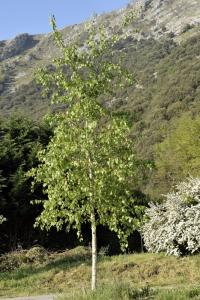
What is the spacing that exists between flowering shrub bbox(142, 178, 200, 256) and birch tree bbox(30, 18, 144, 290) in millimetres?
5764

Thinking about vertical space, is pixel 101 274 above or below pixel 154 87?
below

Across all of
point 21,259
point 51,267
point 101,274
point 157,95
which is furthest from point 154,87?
point 101,274

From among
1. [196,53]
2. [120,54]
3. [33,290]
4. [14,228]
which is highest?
[196,53]

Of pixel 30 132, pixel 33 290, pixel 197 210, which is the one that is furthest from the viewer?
pixel 30 132

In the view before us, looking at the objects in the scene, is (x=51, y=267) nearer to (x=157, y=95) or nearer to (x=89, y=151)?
(x=89, y=151)

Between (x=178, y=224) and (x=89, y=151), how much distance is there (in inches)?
314

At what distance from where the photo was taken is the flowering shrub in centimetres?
2025

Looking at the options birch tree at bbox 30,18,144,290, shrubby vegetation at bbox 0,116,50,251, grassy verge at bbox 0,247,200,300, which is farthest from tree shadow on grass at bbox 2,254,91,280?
birch tree at bbox 30,18,144,290

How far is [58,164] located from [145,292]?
4033mm

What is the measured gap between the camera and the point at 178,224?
2066cm

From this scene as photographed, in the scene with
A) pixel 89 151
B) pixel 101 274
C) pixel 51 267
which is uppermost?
pixel 89 151

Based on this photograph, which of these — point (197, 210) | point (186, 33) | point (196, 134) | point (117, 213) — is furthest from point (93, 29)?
point (186, 33)

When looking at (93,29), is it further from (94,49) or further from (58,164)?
(58,164)

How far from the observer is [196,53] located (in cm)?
12556
